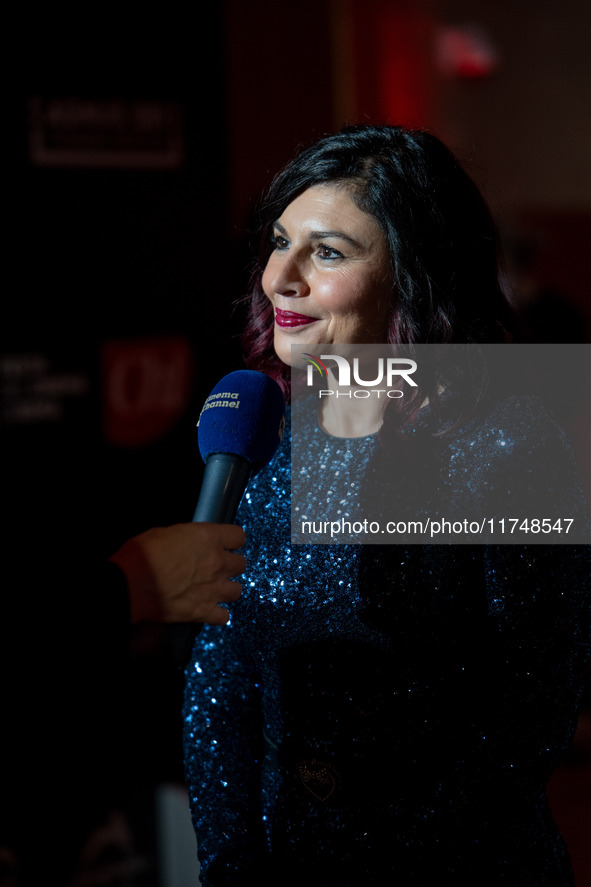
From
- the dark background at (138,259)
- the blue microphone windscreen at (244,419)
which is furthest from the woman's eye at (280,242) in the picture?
the dark background at (138,259)

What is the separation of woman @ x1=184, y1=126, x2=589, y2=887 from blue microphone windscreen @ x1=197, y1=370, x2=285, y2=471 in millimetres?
78

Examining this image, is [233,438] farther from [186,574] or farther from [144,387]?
[144,387]

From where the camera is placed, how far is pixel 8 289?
8.32ft

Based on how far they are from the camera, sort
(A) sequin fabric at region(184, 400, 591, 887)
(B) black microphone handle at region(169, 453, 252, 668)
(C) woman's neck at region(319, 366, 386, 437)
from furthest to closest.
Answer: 1. (C) woman's neck at region(319, 366, 386, 437)
2. (A) sequin fabric at region(184, 400, 591, 887)
3. (B) black microphone handle at region(169, 453, 252, 668)

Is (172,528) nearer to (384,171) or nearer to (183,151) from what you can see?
(384,171)

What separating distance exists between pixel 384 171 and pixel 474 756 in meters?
0.72

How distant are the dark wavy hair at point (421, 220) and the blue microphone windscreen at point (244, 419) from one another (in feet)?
0.63

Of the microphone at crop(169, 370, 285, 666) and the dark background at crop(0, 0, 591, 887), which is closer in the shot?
the microphone at crop(169, 370, 285, 666)

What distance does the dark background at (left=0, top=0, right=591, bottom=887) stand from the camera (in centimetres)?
254

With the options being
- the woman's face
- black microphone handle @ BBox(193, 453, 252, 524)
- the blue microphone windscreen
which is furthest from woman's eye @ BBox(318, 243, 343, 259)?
black microphone handle @ BBox(193, 453, 252, 524)

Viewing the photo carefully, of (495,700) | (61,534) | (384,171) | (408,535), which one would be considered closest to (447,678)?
(495,700)

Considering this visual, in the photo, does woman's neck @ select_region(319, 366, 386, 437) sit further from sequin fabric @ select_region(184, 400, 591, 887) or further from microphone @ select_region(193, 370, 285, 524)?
microphone @ select_region(193, 370, 285, 524)

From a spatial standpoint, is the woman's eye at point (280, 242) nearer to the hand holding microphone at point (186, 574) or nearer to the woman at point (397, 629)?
the woman at point (397, 629)

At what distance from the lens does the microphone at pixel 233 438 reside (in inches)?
33.9
